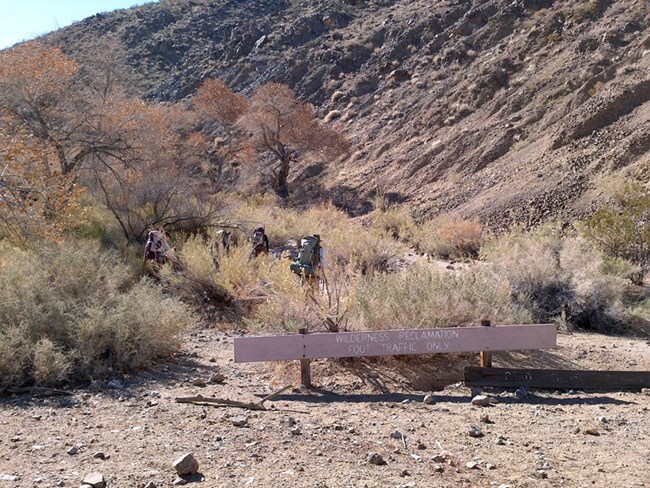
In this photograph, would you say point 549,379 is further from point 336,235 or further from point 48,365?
point 336,235

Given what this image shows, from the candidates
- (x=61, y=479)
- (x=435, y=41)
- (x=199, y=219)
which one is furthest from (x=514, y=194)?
(x=435, y=41)

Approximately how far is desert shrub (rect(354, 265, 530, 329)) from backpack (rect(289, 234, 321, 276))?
4.36ft

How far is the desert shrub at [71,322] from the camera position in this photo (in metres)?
6.46

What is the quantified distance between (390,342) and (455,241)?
1155 centimetres

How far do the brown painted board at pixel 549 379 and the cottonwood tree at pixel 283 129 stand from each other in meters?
25.2

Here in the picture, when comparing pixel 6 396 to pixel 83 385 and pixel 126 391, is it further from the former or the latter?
pixel 126 391

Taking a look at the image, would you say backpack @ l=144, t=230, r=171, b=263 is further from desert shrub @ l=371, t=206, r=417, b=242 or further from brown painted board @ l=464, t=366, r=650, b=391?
desert shrub @ l=371, t=206, r=417, b=242

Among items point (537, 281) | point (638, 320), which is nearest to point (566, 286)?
point (537, 281)

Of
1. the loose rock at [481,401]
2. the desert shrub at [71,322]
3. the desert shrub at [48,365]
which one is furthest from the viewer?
the desert shrub at [71,322]

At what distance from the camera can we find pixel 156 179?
16.7 metres

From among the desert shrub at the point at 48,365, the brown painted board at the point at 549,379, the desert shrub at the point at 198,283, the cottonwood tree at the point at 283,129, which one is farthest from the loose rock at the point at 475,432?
the cottonwood tree at the point at 283,129

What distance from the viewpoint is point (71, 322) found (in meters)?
6.96

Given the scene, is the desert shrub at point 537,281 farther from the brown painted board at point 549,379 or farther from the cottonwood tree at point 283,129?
the cottonwood tree at point 283,129

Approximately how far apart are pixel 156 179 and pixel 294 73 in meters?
30.0
